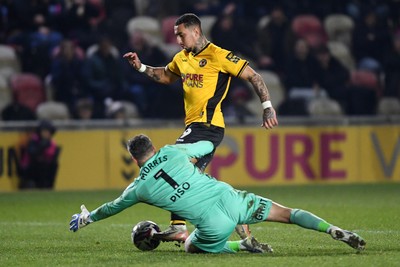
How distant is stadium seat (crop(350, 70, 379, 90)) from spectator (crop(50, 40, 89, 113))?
5448 millimetres

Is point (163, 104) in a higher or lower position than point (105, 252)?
higher

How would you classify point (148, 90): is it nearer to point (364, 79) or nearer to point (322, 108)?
point (322, 108)

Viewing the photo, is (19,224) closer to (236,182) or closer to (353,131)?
(236,182)

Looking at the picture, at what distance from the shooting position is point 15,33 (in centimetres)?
1812

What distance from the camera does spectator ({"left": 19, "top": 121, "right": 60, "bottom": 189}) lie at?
1593cm

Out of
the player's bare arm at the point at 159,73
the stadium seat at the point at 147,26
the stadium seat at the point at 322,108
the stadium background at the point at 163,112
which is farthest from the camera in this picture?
the stadium seat at the point at 147,26

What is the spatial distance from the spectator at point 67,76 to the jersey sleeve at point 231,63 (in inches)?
344

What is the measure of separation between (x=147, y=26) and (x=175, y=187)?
12.1 meters

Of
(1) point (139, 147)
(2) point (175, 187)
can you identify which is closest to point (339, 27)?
(2) point (175, 187)

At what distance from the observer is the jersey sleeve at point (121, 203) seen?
299 inches

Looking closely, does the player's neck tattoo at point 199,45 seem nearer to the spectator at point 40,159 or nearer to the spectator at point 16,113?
the spectator at point 40,159

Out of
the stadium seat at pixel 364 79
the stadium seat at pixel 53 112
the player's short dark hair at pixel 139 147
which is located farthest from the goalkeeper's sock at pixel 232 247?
A: the stadium seat at pixel 364 79

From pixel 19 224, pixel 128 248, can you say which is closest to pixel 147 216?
pixel 19 224

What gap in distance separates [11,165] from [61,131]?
1.00 metres
